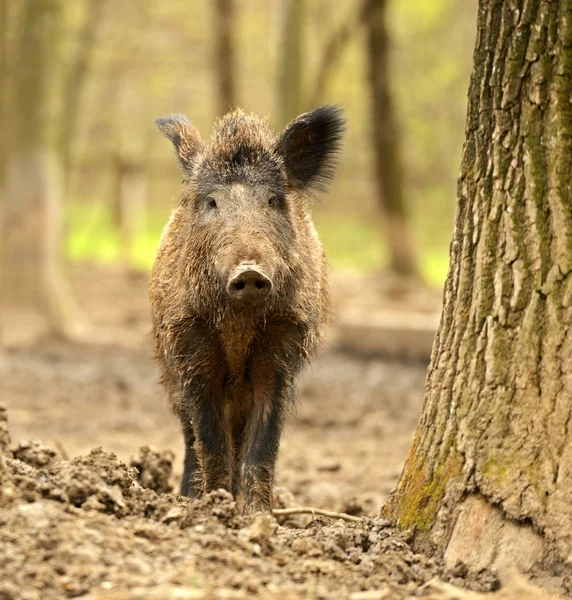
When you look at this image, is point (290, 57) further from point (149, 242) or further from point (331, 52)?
point (149, 242)

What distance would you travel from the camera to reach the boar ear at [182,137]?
5723 millimetres

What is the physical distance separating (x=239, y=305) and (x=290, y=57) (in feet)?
28.6

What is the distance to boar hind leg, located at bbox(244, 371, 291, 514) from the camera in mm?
4824

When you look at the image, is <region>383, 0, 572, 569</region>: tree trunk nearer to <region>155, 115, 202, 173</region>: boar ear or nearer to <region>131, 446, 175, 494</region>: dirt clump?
<region>131, 446, 175, 494</region>: dirt clump

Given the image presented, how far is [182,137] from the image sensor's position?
5766mm

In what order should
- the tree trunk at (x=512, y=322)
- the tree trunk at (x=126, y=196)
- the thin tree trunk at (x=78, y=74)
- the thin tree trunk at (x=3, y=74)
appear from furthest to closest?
the tree trunk at (x=126, y=196), the thin tree trunk at (x=78, y=74), the thin tree trunk at (x=3, y=74), the tree trunk at (x=512, y=322)

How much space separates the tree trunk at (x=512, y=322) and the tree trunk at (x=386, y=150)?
11729 mm

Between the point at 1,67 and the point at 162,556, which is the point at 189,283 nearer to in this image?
the point at 162,556

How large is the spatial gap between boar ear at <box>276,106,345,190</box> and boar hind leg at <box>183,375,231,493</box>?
1333 millimetres

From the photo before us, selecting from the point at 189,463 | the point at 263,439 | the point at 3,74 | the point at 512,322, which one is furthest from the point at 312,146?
the point at 3,74

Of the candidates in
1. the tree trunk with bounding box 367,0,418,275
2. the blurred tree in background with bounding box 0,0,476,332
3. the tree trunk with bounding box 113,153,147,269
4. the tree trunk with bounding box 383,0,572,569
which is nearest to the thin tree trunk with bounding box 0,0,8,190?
the blurred tree in background with bounding box 0,0,476,332

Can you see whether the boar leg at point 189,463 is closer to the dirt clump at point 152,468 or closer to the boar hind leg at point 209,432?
the dirt clump at point 152,468

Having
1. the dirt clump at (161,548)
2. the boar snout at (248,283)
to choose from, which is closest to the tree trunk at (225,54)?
the boar snout at (248,283)

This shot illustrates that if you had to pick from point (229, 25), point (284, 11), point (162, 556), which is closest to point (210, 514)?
point (162, 556)
